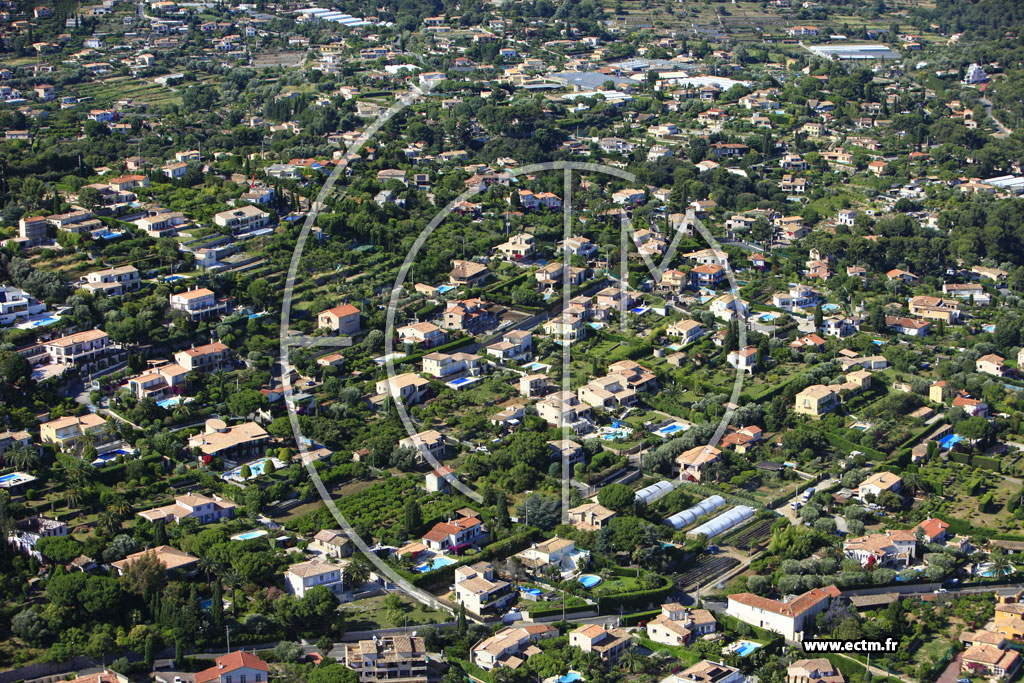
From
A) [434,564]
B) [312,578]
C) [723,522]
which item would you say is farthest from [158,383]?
[723,522]

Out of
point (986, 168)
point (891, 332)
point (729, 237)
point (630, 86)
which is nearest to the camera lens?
point (891, 332)

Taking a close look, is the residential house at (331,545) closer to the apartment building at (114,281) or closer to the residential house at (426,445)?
the residential house at (426,445)

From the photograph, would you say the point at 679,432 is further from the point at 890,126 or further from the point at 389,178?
the point at 890,126

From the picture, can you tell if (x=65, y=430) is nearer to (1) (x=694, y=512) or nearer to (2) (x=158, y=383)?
(2) (x=158, y=383)

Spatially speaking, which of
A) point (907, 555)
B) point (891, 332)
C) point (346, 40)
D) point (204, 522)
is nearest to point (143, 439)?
point (204, 522)

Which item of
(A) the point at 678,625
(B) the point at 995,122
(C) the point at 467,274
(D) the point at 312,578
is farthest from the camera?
(B) the point at 995,122

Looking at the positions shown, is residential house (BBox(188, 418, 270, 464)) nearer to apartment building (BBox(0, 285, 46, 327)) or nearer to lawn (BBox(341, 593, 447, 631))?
lawn (BBox(341, 593, 447, 631))
